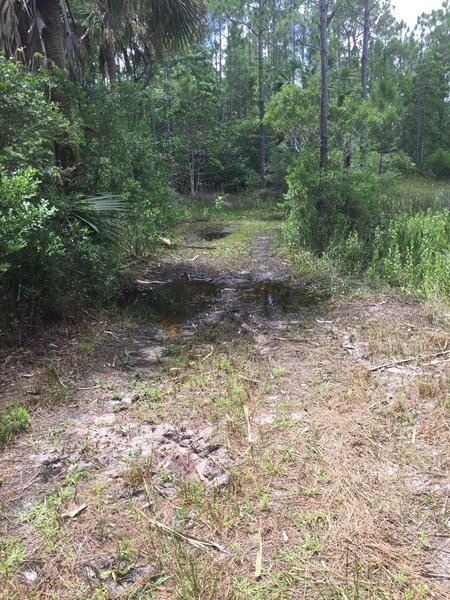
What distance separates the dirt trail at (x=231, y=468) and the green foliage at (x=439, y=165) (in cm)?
3089

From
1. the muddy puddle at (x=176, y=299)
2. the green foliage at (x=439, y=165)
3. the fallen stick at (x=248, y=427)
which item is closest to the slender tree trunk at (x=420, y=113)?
the green foliage at (x=439, y=165)

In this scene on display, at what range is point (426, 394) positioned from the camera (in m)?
3.32

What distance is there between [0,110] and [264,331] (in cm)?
342

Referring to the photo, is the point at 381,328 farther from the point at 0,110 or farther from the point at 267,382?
the point at 0,110

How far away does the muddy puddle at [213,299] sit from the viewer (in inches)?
232

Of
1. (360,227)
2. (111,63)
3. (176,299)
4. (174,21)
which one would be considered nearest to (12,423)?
(176,299)

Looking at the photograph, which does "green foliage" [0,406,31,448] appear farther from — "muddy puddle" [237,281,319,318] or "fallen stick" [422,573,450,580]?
"muddy puddle" [237,281,319,318]

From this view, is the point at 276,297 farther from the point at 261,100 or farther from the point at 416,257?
the point at 261,100

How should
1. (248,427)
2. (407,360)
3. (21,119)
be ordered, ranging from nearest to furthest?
1. (248,427)
2. (407,360)
3. (21,119)

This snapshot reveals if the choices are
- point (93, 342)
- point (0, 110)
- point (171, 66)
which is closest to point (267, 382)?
point (93, 342)

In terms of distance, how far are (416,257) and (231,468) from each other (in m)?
5.60

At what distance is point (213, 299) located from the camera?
6578 millimetres

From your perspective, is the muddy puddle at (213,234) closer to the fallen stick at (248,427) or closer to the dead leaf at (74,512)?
the fallen stick at (248,427)

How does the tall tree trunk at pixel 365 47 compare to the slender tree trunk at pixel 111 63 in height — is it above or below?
above
